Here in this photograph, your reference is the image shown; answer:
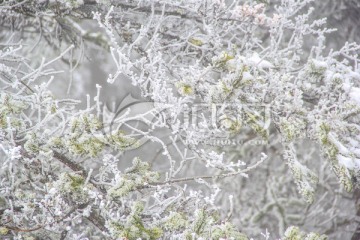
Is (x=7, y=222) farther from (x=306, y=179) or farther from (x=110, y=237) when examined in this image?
(x=306, y=179)

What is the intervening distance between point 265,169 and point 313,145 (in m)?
1.11

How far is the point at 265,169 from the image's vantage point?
326 inches

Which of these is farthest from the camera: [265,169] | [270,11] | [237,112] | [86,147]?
[265,169]

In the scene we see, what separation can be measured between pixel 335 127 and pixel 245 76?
2.58 feet

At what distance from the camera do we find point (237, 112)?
2959 mm

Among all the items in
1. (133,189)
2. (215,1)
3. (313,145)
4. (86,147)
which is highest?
(215,1)

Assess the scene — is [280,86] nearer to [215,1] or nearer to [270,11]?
[215,1]

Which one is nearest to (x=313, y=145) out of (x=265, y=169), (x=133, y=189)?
(x=265, y=169)

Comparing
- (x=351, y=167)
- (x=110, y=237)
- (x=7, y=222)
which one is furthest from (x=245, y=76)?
(x=7, y=222)

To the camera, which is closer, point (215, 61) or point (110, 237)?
point (110, 237)

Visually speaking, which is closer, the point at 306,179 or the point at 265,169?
the point at 306,179

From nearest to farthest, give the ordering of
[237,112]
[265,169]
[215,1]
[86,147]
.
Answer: [86,147] → [237,112] → [215,1] → [265,169]

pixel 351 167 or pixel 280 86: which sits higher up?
pixel 280 86

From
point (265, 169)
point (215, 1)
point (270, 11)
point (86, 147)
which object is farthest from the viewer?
point (265, 169)
